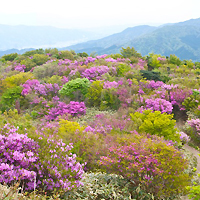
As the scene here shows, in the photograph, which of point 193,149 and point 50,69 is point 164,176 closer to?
point 193,149

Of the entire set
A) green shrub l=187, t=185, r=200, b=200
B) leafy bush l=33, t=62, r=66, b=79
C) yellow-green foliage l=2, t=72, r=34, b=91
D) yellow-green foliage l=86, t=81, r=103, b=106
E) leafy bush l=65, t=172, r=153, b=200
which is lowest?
leafy bush l=65, t=172, r=153, b=200

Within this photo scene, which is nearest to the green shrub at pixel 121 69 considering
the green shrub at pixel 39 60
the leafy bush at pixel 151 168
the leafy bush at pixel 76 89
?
the leafy bush at pixel 76 89

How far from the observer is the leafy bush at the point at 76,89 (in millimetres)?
12172

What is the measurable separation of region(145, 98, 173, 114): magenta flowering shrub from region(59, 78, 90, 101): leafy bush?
14.1 ft

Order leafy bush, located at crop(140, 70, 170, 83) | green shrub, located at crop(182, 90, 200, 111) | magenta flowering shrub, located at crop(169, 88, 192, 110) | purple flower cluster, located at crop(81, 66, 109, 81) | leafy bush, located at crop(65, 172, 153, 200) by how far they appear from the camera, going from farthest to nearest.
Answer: leafy bush, located at crop(140, 70, 170, 83), purple flower cluster, located at crop(81, 66, 109, 81), magenta flowering shrub, located at crop(169, 88, 192, 110), green shrub, located at crop(182, 90, 200, 111), leafy bush, located at crop(65, 172, 153, 200)

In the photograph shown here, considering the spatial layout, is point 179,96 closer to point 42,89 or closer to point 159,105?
point 159,105

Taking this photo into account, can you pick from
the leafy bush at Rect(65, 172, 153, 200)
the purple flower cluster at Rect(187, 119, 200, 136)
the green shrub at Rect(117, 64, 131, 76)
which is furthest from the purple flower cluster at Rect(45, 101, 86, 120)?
the green shrub at Rect(117, 64, 131, 76)

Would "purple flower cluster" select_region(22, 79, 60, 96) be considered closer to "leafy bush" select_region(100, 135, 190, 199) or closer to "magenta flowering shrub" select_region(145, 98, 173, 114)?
"magenta flowering shrub" select_region(145, 98, 173, 114)

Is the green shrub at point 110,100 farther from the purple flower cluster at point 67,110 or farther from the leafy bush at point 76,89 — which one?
the leafy bush at point 76,89

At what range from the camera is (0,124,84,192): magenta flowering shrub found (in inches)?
132

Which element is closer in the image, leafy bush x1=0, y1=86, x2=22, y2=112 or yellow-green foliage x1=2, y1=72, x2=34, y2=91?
leafy bush x1=0, y1=86, x2=22, y2=112

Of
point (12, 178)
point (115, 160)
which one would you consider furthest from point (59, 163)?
point (115, 160)

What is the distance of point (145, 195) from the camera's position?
4.30 metres

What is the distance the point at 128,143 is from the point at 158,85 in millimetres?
8782
